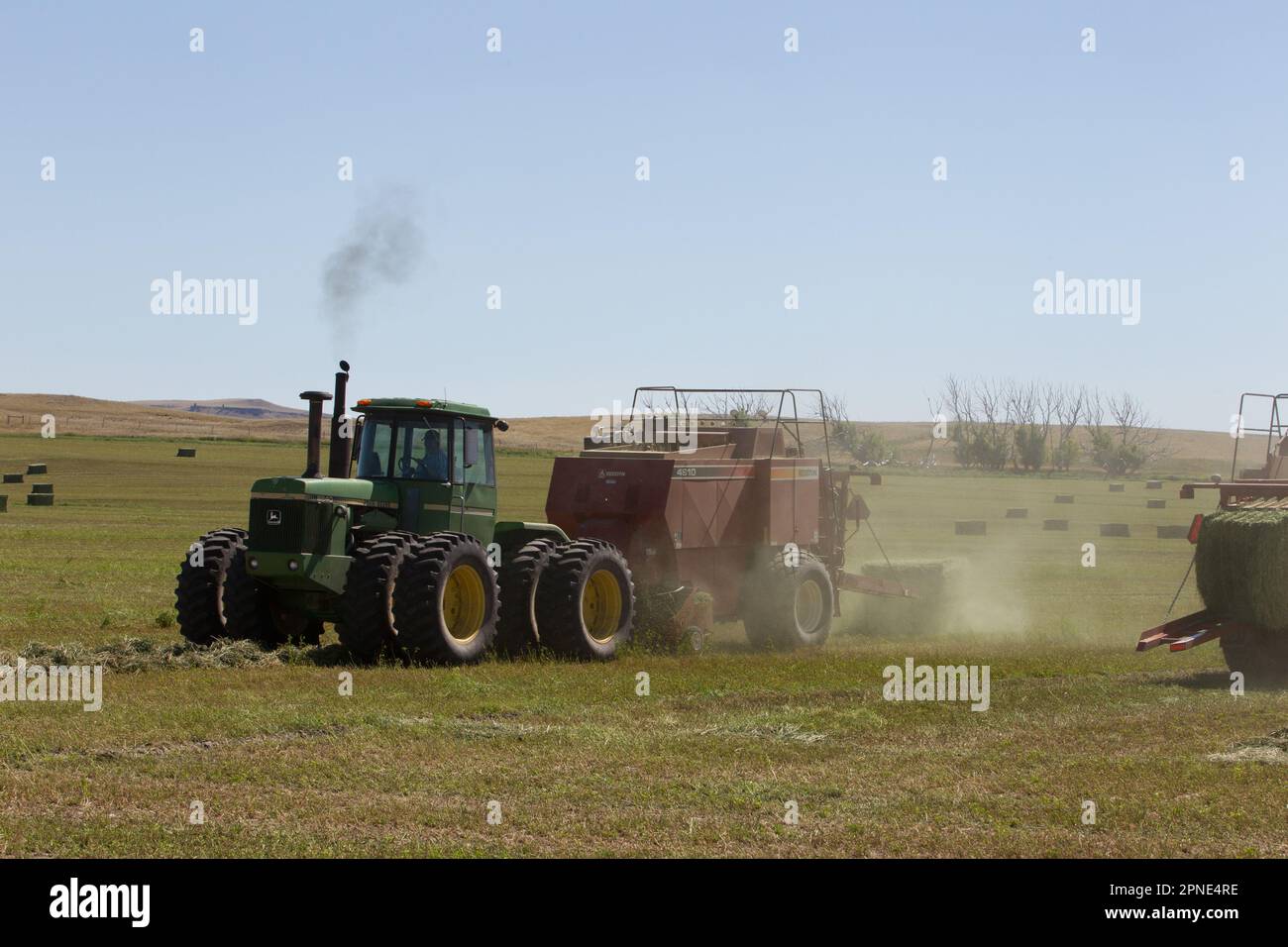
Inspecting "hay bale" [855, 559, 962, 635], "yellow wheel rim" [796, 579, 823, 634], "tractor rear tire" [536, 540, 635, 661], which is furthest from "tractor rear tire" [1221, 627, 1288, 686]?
"hay bale" [855, 559, 962, 635]

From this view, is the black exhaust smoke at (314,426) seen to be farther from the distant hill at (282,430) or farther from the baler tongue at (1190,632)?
the distant hill at (282,430)

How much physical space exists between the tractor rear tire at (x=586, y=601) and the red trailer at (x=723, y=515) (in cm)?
73

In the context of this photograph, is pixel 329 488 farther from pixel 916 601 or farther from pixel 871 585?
pixel 916 601

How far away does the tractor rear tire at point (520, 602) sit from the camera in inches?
645

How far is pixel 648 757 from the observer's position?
11.0m

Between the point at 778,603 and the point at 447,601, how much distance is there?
211 inches

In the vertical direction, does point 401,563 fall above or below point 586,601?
above

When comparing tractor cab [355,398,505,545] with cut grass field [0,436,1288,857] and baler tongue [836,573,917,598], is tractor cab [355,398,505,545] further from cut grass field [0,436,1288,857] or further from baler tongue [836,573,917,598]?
baler tongue [836,573,917,598]

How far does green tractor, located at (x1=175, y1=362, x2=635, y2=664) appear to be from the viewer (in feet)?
49.1

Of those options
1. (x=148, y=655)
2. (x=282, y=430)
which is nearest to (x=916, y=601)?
(x=148, y=655)

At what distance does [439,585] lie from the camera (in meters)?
14.9
